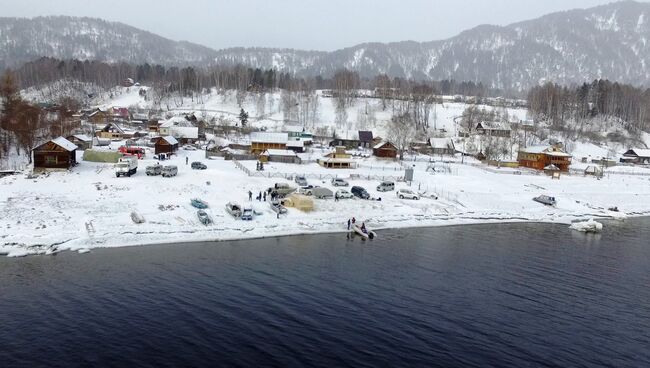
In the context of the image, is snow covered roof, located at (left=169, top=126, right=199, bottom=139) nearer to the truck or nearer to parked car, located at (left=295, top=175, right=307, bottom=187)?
the truck

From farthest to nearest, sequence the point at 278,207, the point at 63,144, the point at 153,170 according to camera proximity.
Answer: the point at 63,144, the point at 153,170, the point at 278,207

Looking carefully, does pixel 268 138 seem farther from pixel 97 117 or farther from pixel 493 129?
pixel 493 129

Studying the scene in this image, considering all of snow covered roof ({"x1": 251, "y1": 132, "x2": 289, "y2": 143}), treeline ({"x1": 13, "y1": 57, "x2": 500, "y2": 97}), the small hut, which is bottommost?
the small hut

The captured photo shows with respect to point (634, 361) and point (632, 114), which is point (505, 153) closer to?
point (632, 114)

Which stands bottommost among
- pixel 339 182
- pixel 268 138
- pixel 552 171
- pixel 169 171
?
pixel 339 182

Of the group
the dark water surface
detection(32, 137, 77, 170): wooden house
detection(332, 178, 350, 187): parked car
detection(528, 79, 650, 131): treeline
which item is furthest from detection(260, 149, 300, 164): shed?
detection(528, 79, 650, 131): treeline

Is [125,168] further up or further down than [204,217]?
further up

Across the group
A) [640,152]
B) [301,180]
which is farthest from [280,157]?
[640,152]

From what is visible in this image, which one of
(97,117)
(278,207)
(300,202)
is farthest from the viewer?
(97,117)
